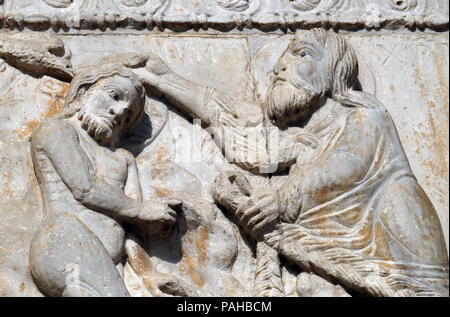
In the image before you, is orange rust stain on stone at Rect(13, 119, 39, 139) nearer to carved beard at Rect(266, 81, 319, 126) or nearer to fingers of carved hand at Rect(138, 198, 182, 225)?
fingers of carved hand at Rect(138, 198, 182, 225)

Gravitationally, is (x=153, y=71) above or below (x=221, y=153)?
above

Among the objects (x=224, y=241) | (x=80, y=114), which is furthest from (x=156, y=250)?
(x=80, y=114)

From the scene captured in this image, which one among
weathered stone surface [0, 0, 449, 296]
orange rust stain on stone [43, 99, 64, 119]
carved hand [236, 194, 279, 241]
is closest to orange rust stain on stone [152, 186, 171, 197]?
weathered stone surface [0, 0, 449, 296]

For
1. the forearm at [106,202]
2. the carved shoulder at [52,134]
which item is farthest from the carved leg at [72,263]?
the carved shoulder at [52,134]

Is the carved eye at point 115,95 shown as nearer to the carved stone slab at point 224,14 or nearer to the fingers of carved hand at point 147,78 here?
the fingers of carved hand at point 147,78

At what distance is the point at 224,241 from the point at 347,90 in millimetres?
1281

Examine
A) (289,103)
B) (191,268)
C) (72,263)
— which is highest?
(289,103)

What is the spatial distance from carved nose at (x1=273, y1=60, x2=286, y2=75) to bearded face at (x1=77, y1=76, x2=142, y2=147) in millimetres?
939

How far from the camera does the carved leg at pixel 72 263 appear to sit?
756 centimetres

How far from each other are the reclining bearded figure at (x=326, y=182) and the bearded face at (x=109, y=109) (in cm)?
32

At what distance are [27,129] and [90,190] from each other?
0.76 metres

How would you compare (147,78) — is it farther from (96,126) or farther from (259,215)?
(259,215)

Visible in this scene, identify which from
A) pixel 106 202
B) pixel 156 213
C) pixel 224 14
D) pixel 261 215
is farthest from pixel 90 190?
pixel 224 14

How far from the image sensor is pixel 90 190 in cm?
786
